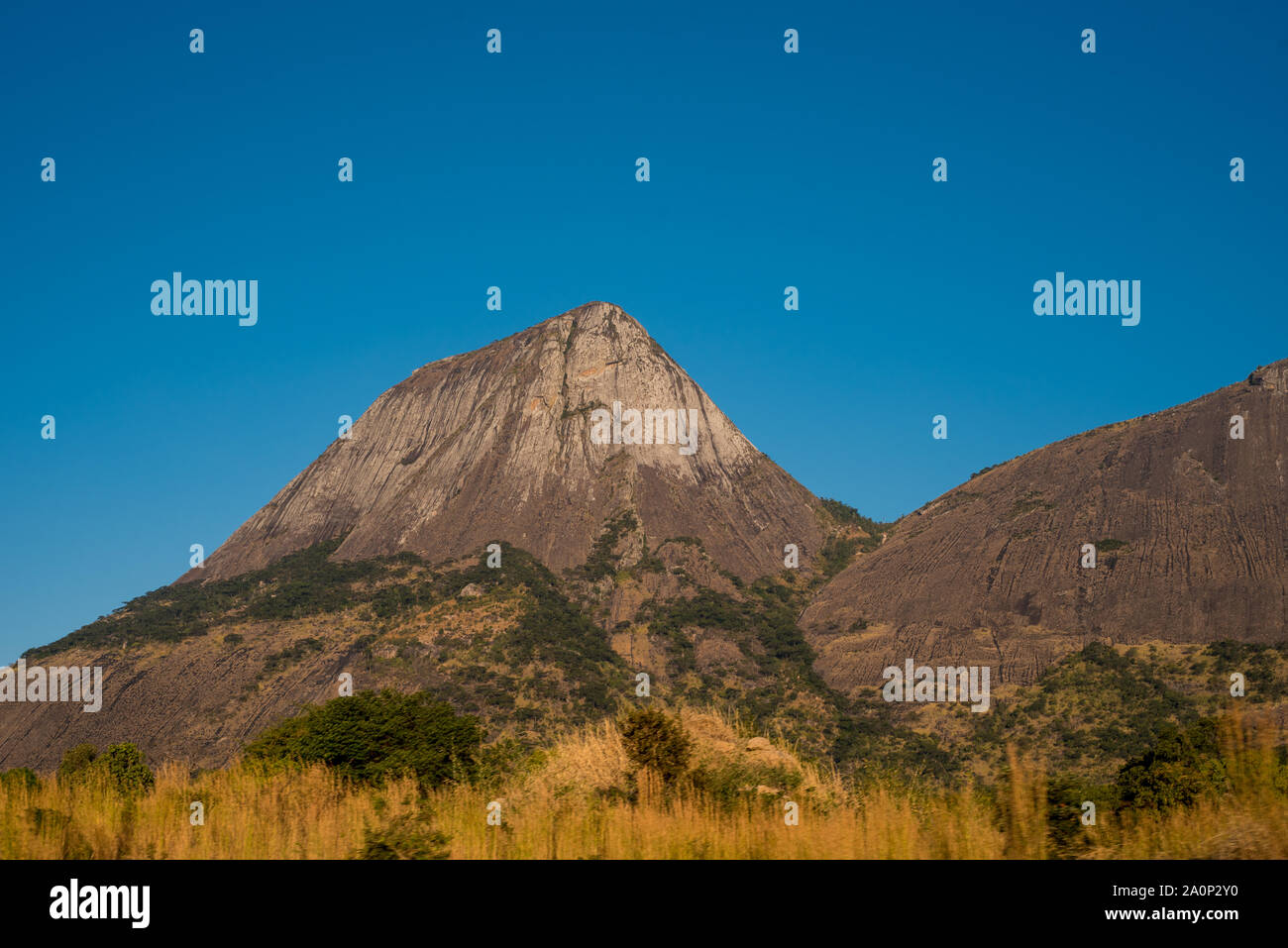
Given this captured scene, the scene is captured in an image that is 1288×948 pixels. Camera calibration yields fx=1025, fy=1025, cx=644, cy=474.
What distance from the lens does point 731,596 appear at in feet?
464

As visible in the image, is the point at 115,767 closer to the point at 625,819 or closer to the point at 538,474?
the point at 625,819

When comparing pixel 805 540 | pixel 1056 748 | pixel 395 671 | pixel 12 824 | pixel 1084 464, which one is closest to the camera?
pixel 12 824

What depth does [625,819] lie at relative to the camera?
1076 centimetres

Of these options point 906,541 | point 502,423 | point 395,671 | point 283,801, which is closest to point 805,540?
point 906,541

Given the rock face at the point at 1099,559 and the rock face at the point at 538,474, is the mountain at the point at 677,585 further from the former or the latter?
the rock face at the point at 538,474

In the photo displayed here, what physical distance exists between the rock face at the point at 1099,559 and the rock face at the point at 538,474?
27784 mm

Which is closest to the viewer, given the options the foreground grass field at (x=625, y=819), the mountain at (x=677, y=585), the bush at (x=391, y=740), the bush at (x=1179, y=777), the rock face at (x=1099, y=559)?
the foreground grass field at (x=625, y=819)

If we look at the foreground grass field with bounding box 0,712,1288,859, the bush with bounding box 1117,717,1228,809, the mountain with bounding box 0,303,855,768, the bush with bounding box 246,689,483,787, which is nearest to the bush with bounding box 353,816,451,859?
the foreground grass field with bounding box 0,712,1288,859

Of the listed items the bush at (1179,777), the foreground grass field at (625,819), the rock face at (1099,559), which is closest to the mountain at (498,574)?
the rock face at (1099,559)

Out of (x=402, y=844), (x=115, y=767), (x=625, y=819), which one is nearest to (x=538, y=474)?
(x=115, y=767)

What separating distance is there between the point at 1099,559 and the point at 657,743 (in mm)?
113882

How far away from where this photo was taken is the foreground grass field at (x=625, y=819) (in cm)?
889
